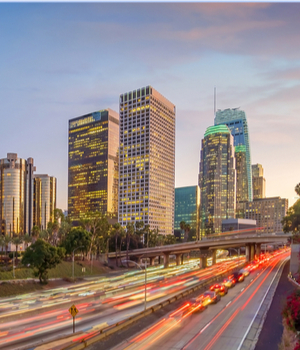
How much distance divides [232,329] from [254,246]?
4808 inches

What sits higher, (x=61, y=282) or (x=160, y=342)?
(x=160, y=342)

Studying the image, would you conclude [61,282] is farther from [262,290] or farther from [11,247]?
[11,247]

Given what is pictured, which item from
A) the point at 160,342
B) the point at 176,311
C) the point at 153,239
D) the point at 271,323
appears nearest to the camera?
the point at 160,342

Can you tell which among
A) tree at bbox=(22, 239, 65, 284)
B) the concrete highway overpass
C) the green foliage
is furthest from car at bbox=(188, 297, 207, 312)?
the concrete highway overpass

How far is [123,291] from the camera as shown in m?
68.4

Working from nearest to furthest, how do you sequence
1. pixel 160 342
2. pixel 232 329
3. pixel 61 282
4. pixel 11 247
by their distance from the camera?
pixel 160 342, pixel 232 329, pixel 61 282, pixel 11 247

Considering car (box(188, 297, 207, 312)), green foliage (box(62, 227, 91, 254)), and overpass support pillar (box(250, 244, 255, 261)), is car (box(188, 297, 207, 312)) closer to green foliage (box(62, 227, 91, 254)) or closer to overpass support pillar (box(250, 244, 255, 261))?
green foliage (box(62, 227, 91, 254))

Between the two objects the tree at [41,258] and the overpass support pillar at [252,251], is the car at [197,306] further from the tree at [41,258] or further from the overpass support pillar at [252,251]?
the overpass support pillar at [252,251]

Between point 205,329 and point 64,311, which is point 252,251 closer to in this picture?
point 64,311

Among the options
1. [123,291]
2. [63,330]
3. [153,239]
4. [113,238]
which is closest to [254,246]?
[153,239]

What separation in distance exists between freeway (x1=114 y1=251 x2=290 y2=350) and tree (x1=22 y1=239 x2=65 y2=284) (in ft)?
122

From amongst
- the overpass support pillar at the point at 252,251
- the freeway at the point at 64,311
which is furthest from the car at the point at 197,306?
the overpass support pillar at the point at 252,251

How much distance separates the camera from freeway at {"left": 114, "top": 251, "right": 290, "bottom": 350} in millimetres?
31922

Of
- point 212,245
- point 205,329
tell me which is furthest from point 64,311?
point 212,245
